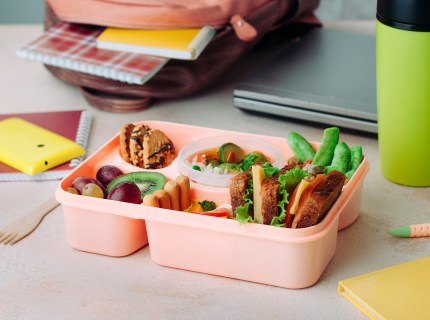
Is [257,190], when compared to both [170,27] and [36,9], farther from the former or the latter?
[36,9]

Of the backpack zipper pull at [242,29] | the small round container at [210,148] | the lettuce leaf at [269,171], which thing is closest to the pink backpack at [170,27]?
the backpack zipper pull at [242,29]

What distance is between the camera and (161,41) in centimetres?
127

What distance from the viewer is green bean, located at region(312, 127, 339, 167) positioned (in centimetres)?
101

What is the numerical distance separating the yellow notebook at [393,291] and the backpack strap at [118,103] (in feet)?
1.87

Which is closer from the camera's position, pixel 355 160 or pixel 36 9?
pixel 355 160

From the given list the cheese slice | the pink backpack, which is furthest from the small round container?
the pink backpack

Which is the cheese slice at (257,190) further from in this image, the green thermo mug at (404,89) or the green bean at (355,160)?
the green thermo mug at (404,89)

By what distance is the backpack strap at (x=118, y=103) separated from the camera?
132 centimetres

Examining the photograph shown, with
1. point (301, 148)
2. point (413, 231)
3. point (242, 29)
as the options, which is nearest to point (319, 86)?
point (242, 29)

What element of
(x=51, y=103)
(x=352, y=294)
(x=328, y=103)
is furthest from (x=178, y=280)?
(x=51, y=103)

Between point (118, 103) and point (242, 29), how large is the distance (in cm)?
23

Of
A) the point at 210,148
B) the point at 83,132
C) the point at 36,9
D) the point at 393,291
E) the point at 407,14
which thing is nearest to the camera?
the point at 393,291

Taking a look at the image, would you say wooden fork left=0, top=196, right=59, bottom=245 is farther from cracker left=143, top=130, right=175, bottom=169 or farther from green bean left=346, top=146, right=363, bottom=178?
green bean left=346, top=146, right=363, bottom=178

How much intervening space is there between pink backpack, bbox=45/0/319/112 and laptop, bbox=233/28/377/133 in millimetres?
66
